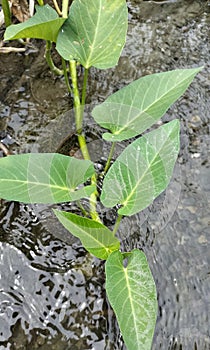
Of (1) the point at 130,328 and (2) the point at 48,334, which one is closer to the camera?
(1) the point at 130,328

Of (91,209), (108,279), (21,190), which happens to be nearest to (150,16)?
(91,209)

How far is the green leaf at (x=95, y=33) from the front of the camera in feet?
4.00

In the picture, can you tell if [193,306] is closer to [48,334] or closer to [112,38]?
[48,334]

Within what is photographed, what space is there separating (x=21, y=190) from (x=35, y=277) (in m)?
0.22

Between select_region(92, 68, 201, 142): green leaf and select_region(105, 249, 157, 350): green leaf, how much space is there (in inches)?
10.5

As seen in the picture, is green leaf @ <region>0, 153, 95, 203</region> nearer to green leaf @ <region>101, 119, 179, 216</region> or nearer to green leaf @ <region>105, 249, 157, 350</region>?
green leaf @ <region>101, 119, 179, 216</region>

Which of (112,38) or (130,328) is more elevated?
(112,38)

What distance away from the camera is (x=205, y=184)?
129 centimetres

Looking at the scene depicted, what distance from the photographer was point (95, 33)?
4.07 ft

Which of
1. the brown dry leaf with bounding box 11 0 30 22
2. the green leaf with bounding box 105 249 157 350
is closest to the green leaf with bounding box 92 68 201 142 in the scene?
the green leaf with bounding box 105 249 157 350

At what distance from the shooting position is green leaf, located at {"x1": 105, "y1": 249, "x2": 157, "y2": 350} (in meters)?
0.92

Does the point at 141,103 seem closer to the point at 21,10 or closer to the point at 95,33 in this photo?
the point at 95,33

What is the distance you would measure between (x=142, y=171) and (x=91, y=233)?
164 mm

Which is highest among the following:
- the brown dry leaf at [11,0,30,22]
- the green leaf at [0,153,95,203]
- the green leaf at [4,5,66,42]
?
the green leaf at [4,5,66,42]
